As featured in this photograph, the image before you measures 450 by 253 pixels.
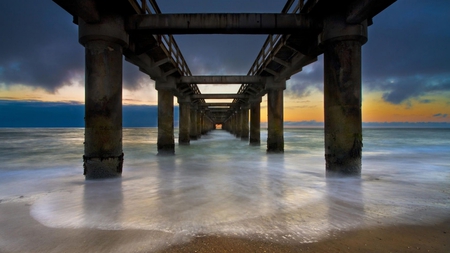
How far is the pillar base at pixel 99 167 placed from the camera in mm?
6488

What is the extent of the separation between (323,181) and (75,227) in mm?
5781

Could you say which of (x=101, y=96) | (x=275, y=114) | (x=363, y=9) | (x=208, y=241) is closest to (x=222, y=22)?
(x=363, y=9)

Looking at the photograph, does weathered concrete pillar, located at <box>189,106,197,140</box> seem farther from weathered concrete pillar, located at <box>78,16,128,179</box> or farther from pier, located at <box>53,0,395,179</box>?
weathered concrete pillar, located at <box>78,16,128,179</box>

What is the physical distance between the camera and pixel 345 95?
6.48 metres

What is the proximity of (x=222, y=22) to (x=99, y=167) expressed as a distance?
5413 millimetres

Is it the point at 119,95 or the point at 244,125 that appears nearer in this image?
the point at 119,95

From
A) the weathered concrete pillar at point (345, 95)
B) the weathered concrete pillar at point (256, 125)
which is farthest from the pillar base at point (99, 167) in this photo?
the weathered concrete pillar at point (256, 125)

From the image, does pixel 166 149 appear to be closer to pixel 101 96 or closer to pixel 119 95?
pixel 119 95

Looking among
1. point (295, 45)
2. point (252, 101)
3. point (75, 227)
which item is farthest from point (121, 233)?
point (252, 101)

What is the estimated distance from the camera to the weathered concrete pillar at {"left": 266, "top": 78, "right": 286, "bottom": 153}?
13805mm

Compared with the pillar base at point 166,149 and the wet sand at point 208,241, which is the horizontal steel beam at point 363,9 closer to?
the wet sand at point 208,241

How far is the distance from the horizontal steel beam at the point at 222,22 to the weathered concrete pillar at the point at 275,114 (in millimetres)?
6849

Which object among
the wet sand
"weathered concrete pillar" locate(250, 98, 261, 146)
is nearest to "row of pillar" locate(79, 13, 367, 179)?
the wet sand

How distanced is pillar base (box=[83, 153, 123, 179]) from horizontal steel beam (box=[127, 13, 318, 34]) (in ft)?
12.7
